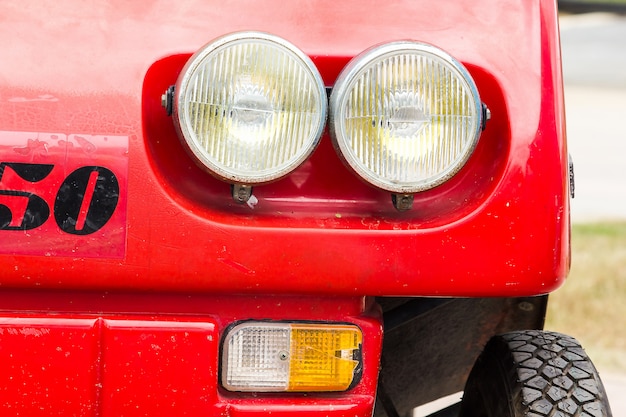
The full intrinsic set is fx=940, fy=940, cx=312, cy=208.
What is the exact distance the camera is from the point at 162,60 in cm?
153

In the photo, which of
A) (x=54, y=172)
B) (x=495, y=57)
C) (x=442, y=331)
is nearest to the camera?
(x=54, y=172)

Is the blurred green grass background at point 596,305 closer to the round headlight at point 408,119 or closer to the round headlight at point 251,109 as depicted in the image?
the round headlight at point 408,119

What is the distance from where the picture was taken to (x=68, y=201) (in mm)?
1465

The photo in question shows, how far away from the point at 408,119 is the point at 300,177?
22cm

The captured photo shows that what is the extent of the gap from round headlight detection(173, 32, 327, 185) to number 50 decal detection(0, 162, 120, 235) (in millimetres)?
149

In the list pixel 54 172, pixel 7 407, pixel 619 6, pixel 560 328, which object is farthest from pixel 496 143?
pixel 619 6

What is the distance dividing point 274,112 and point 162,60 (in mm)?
207

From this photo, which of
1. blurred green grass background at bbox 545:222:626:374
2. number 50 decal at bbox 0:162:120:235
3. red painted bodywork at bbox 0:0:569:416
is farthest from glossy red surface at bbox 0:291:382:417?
blurred green grass background at bbox 545:222:626:374

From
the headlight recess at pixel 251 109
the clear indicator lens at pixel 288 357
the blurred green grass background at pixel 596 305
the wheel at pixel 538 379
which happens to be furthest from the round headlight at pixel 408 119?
the blurred green grass background at pixel 596 305

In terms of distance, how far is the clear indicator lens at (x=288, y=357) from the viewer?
5.17 ft

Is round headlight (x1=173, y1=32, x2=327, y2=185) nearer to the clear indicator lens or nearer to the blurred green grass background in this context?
the clear indicator lens

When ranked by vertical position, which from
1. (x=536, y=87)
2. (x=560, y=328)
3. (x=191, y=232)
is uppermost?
(x=536, y=87)

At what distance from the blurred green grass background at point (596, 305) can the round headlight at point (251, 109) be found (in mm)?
2788

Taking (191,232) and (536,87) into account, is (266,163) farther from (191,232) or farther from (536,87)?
(536,87)
